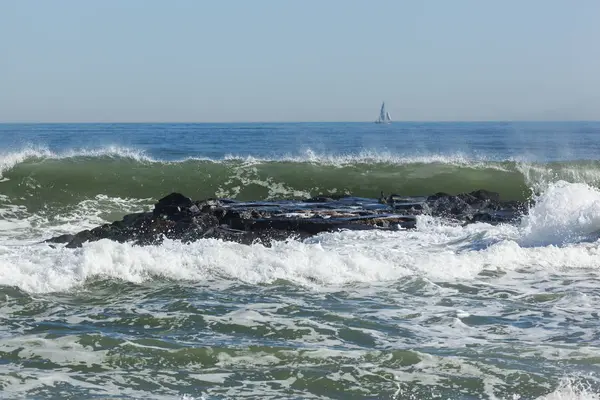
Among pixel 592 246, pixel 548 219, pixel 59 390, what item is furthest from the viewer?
pixel 548 219

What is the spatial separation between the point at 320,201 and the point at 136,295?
10921 millimetres

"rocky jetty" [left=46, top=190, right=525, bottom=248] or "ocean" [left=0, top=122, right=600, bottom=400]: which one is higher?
"rocky jetty" [left=46, top=190, right=525, bottom=248]

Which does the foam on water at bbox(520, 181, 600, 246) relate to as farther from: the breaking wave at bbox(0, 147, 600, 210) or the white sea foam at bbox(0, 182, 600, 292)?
the breaking wave at bbox(0, 147, 600, 210)

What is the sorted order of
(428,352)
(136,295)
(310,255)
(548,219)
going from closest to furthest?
1. (428,352)
2. (136,295)
3. (310,255)
4. (548,219)

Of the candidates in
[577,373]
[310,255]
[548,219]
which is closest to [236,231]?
[310,255]

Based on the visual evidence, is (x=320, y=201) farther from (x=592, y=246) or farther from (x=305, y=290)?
(x=305, y=290)

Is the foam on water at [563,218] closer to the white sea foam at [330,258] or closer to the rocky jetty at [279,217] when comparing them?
the white sea foam at [330,258]

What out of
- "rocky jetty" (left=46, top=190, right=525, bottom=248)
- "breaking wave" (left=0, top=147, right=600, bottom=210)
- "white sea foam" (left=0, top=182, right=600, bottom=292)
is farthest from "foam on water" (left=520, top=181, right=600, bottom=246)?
"breaking wave" (left=0, top=147, right=600, bottom=210)

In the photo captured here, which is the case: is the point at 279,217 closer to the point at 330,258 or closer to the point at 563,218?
the point at 330,258

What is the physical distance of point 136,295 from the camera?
10992mm

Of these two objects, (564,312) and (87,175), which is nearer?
(564,312)

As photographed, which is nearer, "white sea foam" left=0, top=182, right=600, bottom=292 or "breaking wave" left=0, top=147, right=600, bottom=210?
"white sea foam" left=0, top=182, right=600, bottom=292

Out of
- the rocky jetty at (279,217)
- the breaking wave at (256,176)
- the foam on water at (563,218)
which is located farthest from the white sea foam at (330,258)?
the breaking wave at (256,176)

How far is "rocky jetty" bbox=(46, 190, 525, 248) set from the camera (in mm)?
14938
